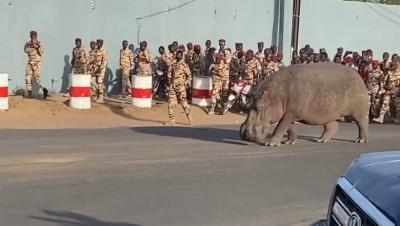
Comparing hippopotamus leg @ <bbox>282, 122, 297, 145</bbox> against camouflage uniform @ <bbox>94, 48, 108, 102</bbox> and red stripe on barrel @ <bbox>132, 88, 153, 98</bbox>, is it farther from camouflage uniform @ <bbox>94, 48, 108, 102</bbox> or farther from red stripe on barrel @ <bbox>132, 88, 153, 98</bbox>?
camouflage uniform @ <bbox>94, 48, 108, 102</bbox>

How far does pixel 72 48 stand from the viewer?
20.0 metres

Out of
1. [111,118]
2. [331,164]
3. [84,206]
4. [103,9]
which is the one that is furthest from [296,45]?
[84,206]

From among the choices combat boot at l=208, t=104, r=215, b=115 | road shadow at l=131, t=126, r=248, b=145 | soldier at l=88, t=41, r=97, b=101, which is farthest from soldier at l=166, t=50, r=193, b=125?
soldier at l=88, t=41, r=97, b=101

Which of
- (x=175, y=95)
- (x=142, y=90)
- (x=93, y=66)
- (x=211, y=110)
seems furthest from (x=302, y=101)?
(x=93, y=66)

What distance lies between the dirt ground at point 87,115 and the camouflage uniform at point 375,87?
13.3ft

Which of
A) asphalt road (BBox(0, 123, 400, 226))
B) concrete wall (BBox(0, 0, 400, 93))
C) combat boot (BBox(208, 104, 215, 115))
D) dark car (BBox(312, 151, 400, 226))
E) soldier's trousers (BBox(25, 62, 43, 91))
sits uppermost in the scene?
concrete wall (BBox(0, 0, 400, 93))

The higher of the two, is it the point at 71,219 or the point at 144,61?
the point at 144,61

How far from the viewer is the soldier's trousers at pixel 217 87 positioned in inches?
755

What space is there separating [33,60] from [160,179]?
1014cm

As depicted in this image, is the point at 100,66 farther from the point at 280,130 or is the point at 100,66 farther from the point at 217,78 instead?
the point at 280,130

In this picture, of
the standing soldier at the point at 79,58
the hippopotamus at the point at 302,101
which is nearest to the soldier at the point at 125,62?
the standing soldier at the point at 79,58

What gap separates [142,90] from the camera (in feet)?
58.5

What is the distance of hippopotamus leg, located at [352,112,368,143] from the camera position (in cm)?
1409

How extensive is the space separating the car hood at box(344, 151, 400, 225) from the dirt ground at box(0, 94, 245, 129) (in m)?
11.7
